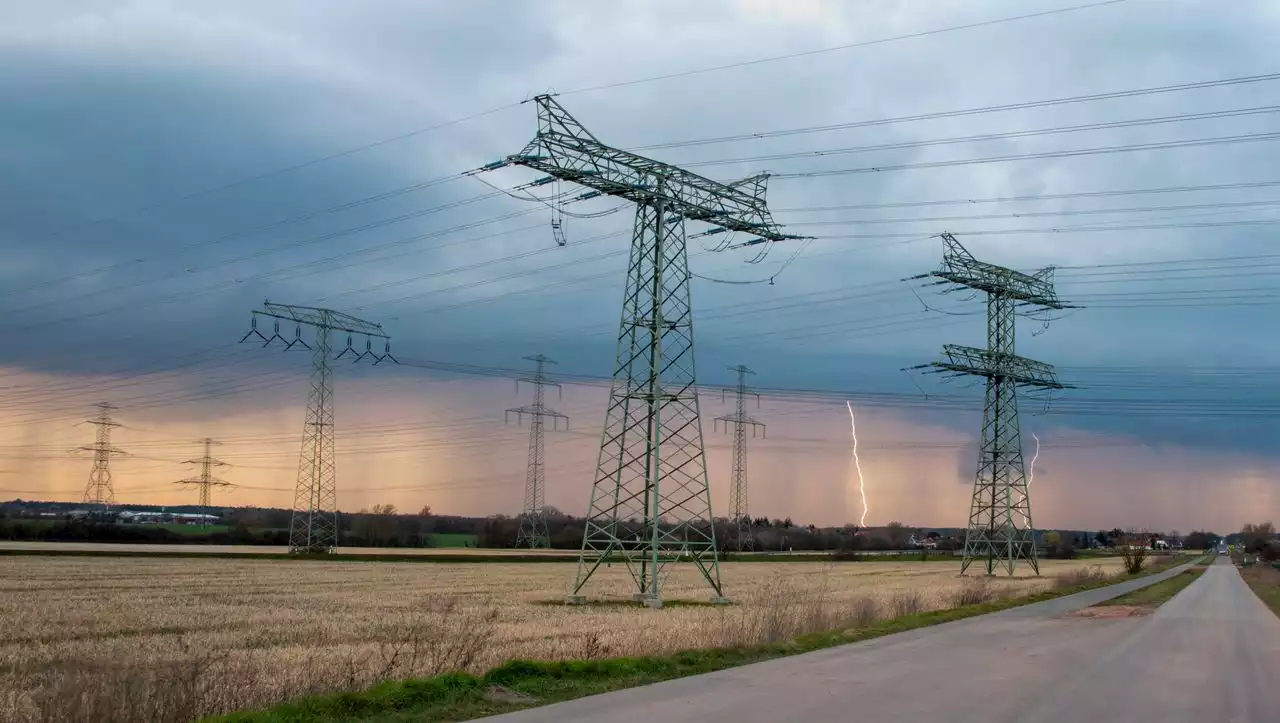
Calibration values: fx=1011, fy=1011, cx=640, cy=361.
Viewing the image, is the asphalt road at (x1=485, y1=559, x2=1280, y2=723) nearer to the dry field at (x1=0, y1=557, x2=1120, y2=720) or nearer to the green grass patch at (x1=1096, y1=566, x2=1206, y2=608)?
the dry field at (x1=0, y1=557, x2=1120, y2=720)

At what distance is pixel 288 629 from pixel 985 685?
17.8 m

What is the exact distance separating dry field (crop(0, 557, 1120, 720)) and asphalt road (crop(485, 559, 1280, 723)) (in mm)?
3588

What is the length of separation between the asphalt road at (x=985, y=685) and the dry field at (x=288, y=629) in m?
3.59

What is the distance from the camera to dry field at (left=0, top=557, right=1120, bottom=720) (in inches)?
530

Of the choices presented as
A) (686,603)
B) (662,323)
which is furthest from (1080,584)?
(662,323)

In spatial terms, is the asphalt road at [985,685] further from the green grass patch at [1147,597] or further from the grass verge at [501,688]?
the green grass patch at [1147,597]

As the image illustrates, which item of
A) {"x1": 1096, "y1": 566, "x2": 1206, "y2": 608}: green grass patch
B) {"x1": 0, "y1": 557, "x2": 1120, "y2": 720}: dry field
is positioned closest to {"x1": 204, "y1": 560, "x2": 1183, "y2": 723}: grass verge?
{"x1": 0, "y1": 557, "x2": 1120, "y2": 720}: dry field

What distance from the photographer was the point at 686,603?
1516 inches

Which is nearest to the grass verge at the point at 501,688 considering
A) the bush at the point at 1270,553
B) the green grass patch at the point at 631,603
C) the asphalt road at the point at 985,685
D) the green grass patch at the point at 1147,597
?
the asphalt road at the point at 985,685

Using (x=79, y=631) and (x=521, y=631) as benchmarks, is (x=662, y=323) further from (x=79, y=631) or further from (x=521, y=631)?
(x=79, y=631)

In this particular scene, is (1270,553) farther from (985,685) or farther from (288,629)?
(288,629)

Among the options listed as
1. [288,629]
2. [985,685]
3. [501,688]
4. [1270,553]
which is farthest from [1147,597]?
[1270,553]

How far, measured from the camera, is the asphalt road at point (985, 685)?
13.5m

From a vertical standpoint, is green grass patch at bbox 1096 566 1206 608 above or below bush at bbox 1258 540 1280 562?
above
